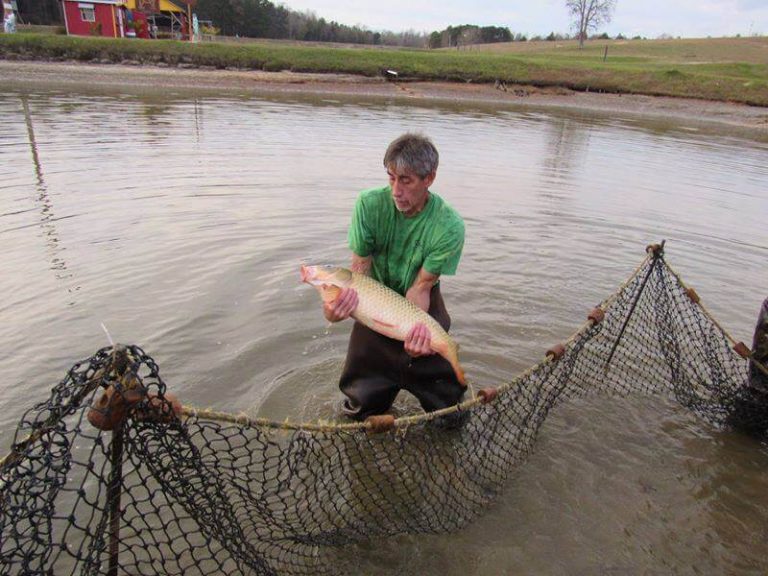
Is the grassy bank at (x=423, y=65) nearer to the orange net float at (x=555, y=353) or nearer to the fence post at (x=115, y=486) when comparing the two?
the orange net float at (x=555, y=353)

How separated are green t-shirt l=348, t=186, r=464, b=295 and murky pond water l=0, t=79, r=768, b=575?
5.86 ft

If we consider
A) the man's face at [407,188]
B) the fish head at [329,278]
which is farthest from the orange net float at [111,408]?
the man's face at [407,188]

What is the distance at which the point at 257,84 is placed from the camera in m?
34.8

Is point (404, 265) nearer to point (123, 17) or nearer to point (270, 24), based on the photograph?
point (123, 17)

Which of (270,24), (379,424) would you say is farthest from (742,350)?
(270,24)

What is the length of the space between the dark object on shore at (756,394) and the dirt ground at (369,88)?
30.8 meters

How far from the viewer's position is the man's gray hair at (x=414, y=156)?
3594mm

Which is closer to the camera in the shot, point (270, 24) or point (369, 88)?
point (369, 88)

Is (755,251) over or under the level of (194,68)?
under

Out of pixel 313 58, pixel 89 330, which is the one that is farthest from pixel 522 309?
pixel 313 58

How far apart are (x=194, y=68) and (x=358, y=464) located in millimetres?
38719

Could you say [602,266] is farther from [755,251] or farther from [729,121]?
[729,121]

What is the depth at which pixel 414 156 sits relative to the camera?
3590mm

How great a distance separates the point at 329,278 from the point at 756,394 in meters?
4.09
